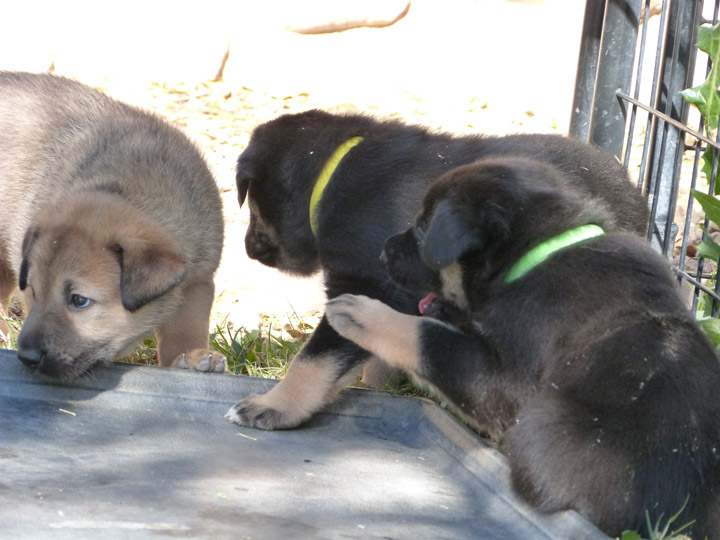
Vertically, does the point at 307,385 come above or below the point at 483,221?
below

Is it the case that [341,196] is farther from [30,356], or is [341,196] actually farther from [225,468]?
[30,356]

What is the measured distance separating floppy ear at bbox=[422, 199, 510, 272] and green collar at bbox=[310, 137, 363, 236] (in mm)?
1033

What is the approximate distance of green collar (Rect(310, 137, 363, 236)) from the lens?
4.32 meters

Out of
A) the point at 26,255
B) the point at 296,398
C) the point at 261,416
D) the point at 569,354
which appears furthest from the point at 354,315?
the point at 26,255

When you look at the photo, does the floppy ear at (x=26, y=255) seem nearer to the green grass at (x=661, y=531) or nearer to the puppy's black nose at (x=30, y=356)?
the puppy's black nose at (x=30, y=356)

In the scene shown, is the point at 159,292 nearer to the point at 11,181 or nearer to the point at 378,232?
the point at 378,232

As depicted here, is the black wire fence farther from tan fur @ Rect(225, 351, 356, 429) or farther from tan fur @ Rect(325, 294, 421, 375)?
tan fur @ Rect(225, 351, 356, 429)

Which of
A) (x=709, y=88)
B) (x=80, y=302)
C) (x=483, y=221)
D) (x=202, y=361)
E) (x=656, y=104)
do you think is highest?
(x=709, y=88)

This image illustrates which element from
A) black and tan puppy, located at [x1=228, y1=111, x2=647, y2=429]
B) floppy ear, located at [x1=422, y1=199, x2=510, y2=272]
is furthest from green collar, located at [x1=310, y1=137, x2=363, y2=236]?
floppy ear, located at [x1=422, y1=199, x2=510, y2=272]

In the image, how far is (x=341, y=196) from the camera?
4211mm

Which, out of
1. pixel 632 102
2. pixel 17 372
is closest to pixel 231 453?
pixel 17 372

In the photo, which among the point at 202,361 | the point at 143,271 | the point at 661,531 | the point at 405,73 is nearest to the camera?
the point at 661,531

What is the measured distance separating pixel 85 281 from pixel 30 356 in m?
0.40

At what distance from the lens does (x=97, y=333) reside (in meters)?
4.27
